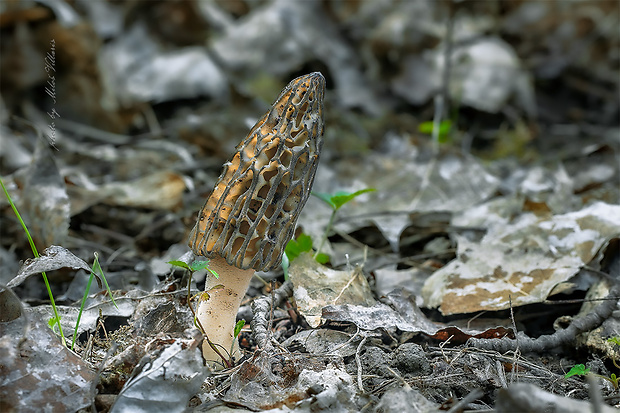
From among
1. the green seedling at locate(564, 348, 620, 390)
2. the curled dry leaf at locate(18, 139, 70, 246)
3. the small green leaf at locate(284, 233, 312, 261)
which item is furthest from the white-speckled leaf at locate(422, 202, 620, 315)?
→ the curled dry leaf at locate(18, 139, 70, 246)

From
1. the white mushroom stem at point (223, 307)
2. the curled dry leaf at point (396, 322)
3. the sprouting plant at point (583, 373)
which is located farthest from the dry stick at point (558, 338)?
the white mushroom stem at point (223, 307)

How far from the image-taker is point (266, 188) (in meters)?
2.07

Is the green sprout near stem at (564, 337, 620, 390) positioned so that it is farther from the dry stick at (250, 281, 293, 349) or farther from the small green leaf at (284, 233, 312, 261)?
the small green leaf at (284, 233, 312, 261)

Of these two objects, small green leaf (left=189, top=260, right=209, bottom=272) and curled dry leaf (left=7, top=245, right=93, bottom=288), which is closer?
curled dry leaf (left=7, top=245, right=93, bottom=288)

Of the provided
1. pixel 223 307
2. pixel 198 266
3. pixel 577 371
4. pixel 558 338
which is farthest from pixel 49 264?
pixel 558 338

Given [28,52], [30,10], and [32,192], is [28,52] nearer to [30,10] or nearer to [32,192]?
[30,10]

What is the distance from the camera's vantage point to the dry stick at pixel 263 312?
6.99ft

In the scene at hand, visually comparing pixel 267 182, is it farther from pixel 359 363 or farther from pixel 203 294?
pixel 359 363

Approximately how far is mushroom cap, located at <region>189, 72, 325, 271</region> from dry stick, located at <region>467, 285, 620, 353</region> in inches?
33.8

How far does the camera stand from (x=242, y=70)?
582 centimetres

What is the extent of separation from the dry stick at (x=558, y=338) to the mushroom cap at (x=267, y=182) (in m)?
0.86

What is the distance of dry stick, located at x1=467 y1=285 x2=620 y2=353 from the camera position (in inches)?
83.3

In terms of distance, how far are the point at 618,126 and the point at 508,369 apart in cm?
502

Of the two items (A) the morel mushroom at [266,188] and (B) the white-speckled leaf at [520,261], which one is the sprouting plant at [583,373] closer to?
(B) the white-speckled leaf at [520,261]
